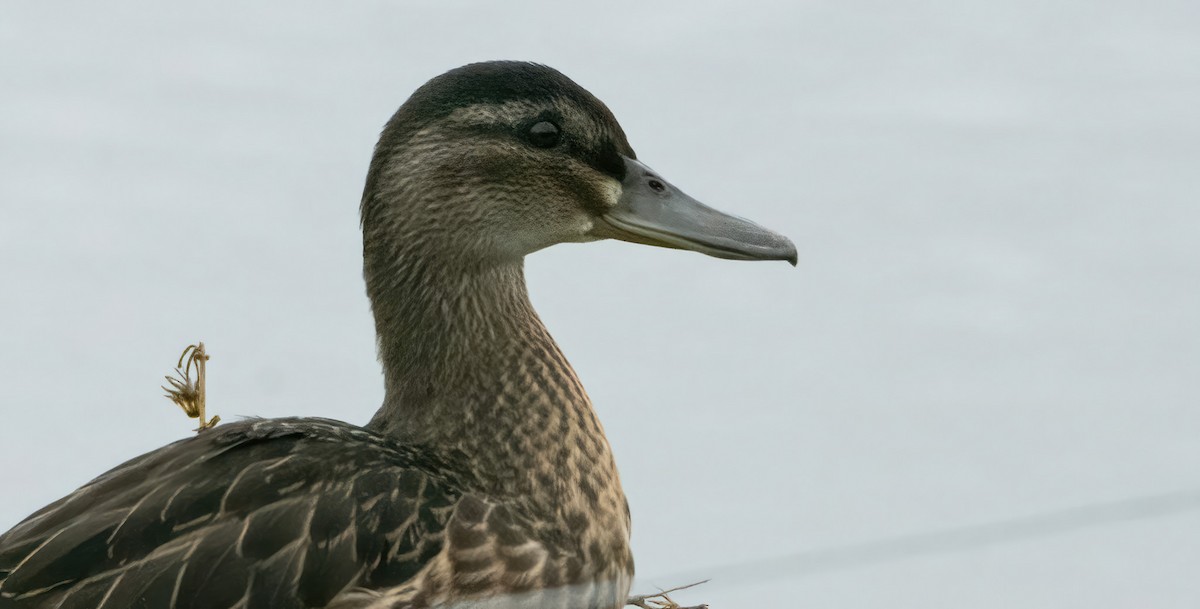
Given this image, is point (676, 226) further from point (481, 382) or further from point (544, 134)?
point (481, 382)

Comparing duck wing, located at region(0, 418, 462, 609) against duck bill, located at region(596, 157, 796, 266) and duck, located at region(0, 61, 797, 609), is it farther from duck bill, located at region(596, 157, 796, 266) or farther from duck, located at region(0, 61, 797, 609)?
duck bill, located at region(596, 157, 796, 266)

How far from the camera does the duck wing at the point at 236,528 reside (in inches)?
139

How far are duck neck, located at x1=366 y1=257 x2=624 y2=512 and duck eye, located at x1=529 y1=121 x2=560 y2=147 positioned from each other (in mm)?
332

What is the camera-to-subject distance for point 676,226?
4.38 metres

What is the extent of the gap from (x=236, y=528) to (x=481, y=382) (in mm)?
800

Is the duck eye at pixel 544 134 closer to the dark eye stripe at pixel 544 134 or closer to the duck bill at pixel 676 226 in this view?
the dark eye stripe at pixel 544 134

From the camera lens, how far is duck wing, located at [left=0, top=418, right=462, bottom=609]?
3.53m

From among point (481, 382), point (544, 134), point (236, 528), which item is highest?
point (544, 134)

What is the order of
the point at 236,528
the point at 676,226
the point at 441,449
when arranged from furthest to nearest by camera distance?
the point at 676,226 → the point at 441,449 → the point at 236,528

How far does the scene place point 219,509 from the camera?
3.67 meters

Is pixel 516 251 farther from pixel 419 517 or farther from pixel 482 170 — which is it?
pixel 419 517

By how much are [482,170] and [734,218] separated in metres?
0.65

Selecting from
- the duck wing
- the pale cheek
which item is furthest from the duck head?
the duck wing

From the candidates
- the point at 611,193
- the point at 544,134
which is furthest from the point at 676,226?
the point at 544,134
